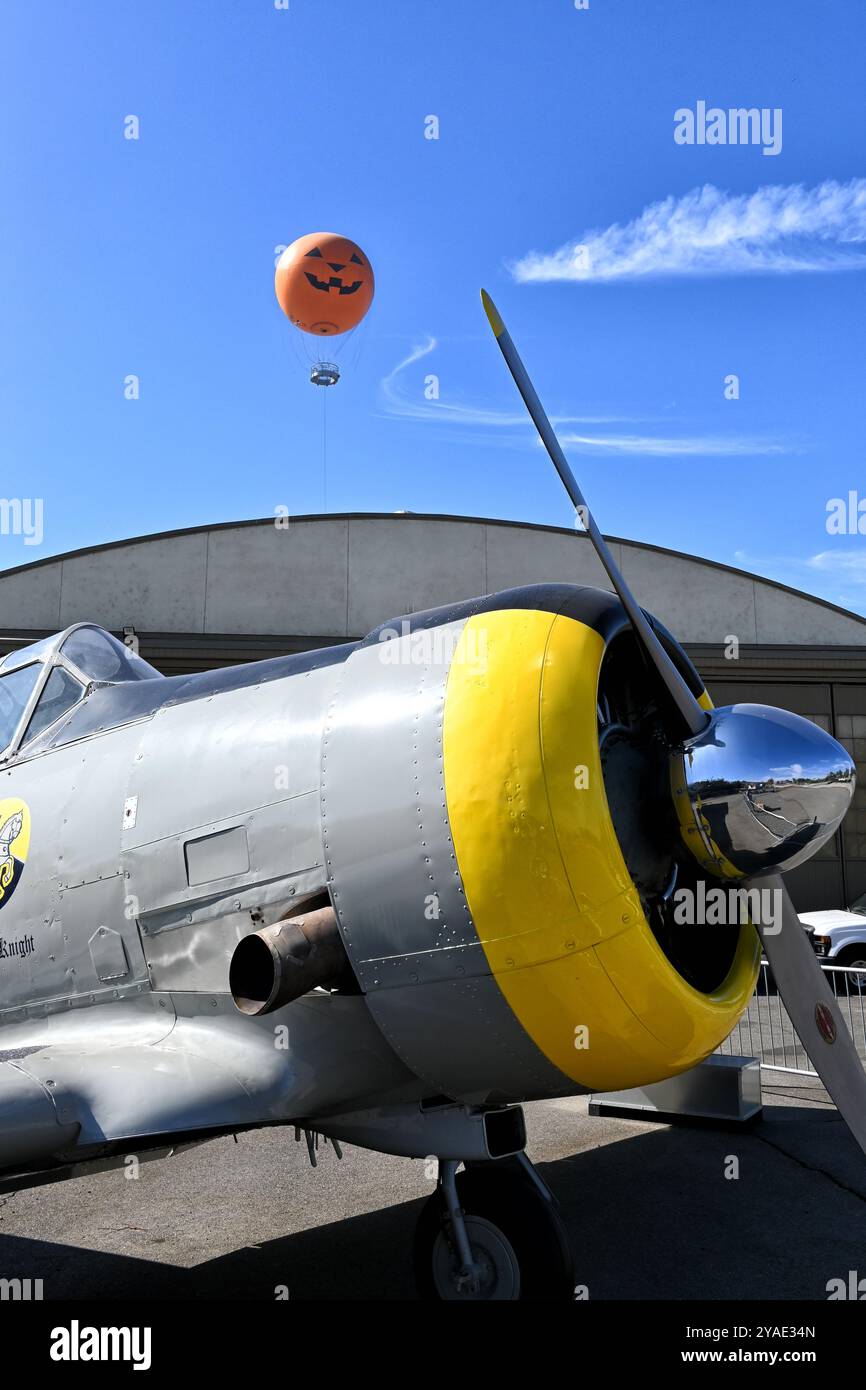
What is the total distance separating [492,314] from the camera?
3777 millimetres

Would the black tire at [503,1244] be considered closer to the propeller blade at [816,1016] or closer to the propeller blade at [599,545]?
the propeller blade at [816,1016]

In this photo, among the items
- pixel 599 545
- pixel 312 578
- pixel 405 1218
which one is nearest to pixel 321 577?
pixel 312 578

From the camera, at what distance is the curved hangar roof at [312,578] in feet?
66.7

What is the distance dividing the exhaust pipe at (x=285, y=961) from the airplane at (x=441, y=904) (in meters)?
0.01

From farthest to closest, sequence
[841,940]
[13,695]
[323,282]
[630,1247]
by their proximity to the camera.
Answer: [323,282] → [841,940] → [13,695] → [630,1247]

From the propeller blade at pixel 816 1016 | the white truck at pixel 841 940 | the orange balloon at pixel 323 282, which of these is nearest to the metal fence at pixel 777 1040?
the white truck at pixel 841 940

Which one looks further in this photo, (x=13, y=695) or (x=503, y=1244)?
(x=13, y=695)

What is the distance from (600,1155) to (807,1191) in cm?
139

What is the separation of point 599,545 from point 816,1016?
2024 mm

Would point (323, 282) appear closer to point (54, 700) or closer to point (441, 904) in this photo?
point (54, 700)

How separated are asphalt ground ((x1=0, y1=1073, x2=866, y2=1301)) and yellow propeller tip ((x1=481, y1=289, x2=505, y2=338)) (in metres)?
3.89

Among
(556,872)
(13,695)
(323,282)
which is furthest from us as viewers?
(323,282)

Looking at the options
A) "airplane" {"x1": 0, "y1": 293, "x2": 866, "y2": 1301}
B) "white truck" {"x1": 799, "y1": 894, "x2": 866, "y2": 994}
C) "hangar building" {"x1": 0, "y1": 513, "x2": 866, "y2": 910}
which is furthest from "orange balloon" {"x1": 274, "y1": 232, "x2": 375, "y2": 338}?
"airplane" {"x1": 0, "y1": 293, "x2": 866, "y2": 1301}

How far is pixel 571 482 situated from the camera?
3.97 m
